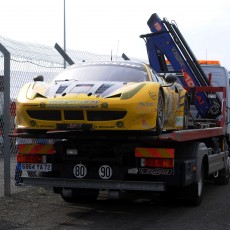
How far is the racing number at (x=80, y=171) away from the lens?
8742 millimetres

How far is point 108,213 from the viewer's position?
29.6 feet

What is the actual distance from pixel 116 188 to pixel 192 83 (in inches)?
218

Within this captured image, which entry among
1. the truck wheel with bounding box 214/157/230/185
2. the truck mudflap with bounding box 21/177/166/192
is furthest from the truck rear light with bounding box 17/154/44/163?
the truck wheel with bounding box 214/157/230/185

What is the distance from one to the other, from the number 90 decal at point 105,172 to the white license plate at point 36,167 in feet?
2.76

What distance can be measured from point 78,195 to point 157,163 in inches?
78.7

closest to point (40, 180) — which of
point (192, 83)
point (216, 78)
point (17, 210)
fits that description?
point (17, 210)

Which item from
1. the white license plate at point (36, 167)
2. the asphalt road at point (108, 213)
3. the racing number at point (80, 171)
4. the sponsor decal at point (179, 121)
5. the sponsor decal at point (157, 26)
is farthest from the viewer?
the sponsor decal at point (157, 26)

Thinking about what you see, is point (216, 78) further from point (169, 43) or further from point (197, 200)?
point (197, 200)

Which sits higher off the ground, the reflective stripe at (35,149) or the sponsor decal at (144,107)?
the sponsor decal at (144,107)

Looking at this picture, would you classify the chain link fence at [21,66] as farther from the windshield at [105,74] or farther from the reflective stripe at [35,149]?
the windshield at [105,74]

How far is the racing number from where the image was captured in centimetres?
874

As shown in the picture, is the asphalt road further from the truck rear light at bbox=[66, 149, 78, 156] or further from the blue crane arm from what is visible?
the blue crane arm

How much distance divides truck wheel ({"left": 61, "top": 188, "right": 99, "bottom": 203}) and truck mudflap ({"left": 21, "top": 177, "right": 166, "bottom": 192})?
1.01ft

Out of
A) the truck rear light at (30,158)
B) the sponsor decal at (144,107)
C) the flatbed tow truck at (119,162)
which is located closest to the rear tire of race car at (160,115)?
the flatbed tow truck at (119,162)
